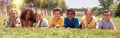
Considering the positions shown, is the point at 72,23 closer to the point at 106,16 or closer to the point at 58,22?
the point at 58,22

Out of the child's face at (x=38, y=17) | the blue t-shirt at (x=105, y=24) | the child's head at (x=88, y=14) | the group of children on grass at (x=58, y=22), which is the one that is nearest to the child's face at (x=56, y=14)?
the group of children on grass at (x=58, y=22)

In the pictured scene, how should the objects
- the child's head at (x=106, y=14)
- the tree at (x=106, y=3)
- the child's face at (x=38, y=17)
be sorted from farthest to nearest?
1. the tree at (x=106, y=3)
2. the child's face at (x=38, y=17)
3. the child's head at (x=106, y=14)

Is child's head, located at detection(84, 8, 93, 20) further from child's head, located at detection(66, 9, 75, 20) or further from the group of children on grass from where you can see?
child's head, located at detection(66, 9, 75, 20)

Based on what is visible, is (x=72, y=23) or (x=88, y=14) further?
(x=72, y=23)

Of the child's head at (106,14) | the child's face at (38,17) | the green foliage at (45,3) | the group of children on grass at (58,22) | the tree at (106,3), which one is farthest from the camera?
the tree at (106,3)

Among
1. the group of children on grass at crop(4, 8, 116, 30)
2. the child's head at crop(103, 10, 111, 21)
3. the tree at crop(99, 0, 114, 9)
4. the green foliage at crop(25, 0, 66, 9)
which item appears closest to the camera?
the child's head at crop(103, 10, 111, 21)

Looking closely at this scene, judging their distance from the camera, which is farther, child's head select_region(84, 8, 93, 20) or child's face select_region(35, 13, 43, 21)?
child's face select_region(35, 13, 43, 21)

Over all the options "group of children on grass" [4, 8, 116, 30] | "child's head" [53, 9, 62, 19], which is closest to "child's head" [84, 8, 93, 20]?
"group of children on grass" [4, 8, 116, 30]

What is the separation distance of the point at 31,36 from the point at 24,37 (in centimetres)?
16

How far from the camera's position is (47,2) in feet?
169

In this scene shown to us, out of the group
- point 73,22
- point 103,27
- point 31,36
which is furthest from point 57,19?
point 31,36

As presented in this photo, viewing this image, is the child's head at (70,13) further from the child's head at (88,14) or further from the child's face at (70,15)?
the child's head at (88,14)

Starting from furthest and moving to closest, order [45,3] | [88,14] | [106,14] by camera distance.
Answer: [45,3]
[88,14]
[106,14]

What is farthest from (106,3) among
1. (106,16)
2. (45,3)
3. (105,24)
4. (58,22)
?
(106,16)
